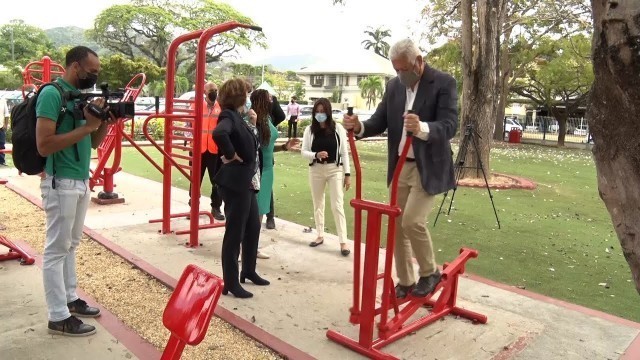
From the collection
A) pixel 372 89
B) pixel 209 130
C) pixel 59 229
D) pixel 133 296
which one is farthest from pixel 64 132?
pixel 372 89

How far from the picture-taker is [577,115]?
34531 mm

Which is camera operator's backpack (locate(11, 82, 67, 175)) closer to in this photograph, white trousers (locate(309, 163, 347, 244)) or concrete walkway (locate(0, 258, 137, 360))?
concrete walkway (locate(0, 258, 137, 360))

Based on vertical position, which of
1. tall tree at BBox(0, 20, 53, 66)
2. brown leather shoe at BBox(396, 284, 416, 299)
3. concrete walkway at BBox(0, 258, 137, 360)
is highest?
tall tree at BBox(0, 20, 53, 66)

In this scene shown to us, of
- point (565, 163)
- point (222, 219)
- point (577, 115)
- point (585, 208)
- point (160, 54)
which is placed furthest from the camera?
point (160, 54)

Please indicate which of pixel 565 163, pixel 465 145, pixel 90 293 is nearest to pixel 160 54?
pixel 565 163

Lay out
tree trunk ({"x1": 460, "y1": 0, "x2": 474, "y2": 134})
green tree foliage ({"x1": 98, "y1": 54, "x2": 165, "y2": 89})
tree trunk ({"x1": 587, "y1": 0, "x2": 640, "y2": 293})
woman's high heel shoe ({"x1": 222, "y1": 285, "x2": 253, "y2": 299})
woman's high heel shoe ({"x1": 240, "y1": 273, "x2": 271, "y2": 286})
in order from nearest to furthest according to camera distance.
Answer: tree trunk ({"x1": 587, "y1": 0, "x2": 640, "y2": 293})
woman's high heel shoe ({"x1": 222, "y1": 285, "x2": 253, "y2": 299})
woman's high heel shoe ({"x1": 240, "y1": 273, "x2": 271, "y2": 286})
tree trunk ({"x1": 460, "y1": 0, "x2": 474, "y2": 134})
green tree foliage ({"x1": 98, "y1": 54, "x2": 165, "y2": 89})

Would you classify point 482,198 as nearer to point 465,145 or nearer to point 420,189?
point 465,145

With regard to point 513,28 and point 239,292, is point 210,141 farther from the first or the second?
point 513,28

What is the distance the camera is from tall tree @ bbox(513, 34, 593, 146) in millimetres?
22297

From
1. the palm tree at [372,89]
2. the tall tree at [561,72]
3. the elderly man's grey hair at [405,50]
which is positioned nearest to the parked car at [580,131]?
the tall tree at [561,72]

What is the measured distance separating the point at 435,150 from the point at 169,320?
6.25 feet

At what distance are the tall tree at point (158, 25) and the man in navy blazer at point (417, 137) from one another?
45.0 metres

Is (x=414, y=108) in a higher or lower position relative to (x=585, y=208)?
higher

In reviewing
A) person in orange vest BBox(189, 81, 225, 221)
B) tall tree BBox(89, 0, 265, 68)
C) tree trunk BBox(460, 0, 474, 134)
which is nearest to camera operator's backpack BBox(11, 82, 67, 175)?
person in orange vest BBox(189, 81, 225, 221)
